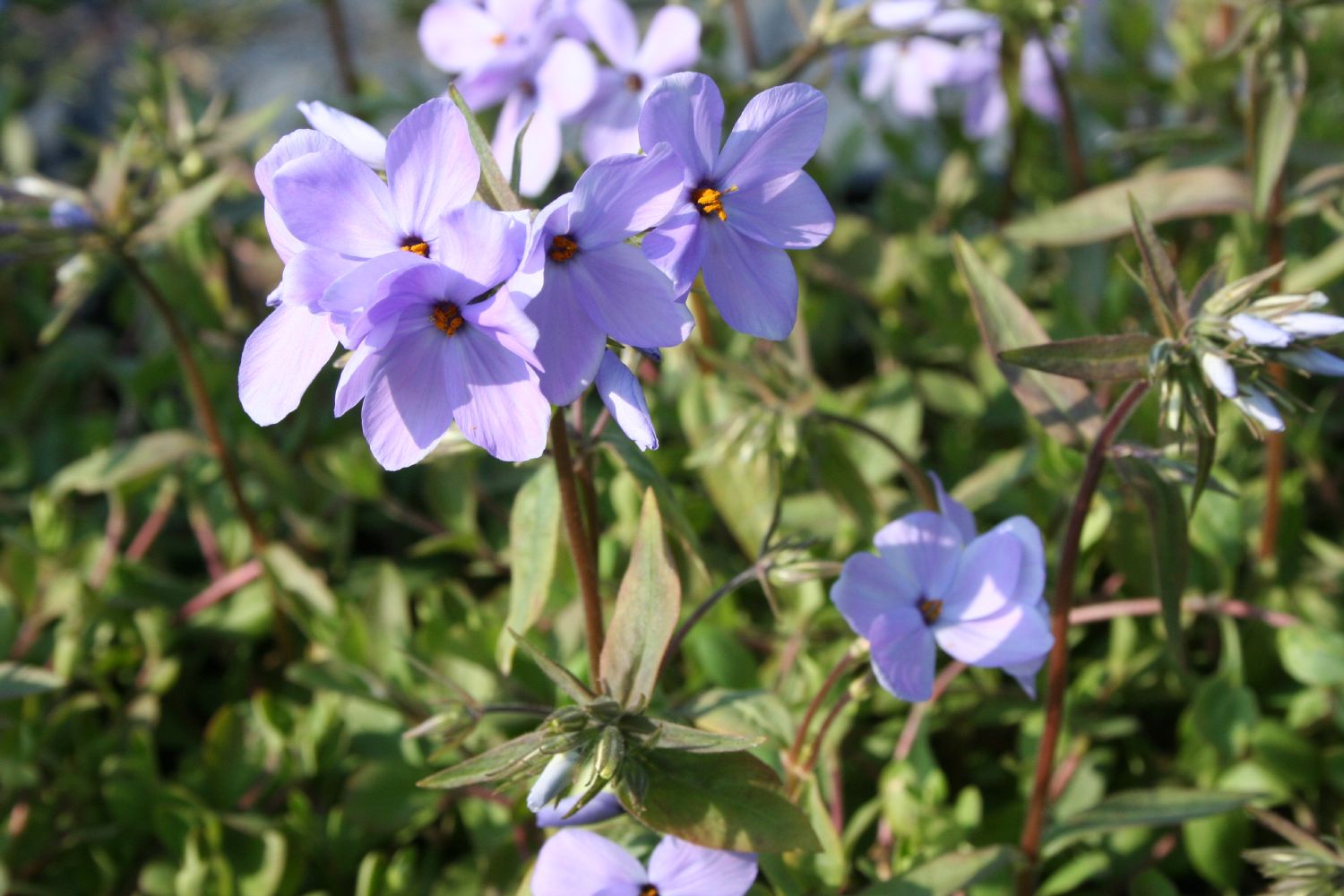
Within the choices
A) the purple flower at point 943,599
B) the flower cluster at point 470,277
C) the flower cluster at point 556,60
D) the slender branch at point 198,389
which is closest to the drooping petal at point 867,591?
the purple flower at point 943,599

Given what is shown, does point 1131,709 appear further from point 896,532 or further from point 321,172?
point 321,172

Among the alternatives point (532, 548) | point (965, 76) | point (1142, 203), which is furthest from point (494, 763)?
point (965, 76)

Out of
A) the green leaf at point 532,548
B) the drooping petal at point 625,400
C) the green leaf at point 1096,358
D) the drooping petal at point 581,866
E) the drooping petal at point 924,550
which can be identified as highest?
the drooping petal at point 625,400

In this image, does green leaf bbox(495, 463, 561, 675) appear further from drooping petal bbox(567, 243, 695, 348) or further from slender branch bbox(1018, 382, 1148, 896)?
slender branch bbox(1018, 382, 1148, 896)

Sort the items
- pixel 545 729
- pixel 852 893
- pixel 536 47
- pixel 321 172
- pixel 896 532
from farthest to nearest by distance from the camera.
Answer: pixel 536 47 → pixel 852 893 → pixel 896 532 → pixel 545 729 → pixel 321 172

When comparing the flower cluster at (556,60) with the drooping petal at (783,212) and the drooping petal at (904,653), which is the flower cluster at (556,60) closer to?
the drooping petal at (783,212)

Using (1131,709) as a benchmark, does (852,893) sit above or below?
above

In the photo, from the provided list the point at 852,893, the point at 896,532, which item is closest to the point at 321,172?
the point at 896,532

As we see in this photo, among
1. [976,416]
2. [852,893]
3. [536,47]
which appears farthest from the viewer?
[976,416]
